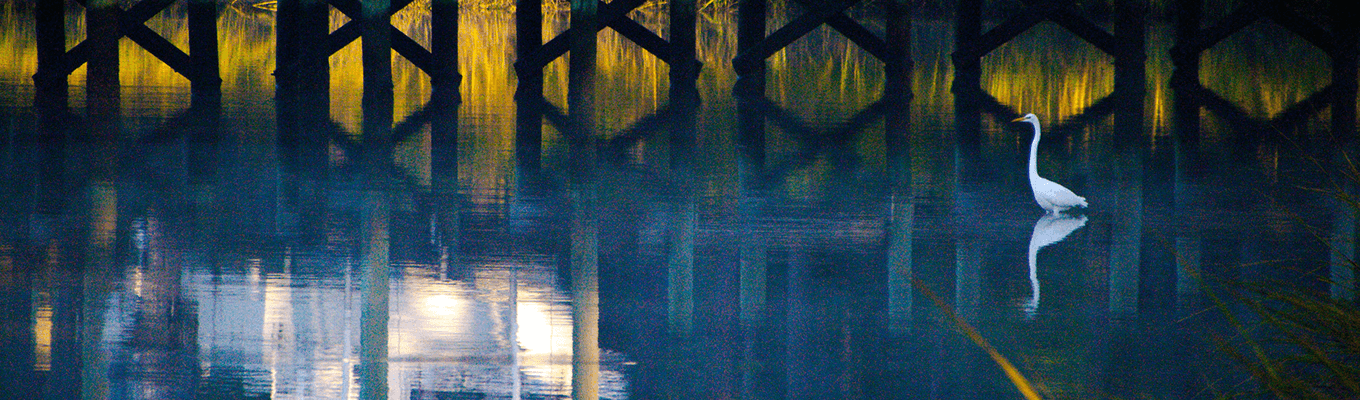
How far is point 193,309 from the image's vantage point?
18.4ft

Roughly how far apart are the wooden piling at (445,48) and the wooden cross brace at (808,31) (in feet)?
12.2

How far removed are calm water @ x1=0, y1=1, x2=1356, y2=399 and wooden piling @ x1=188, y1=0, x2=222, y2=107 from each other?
212 centimetres

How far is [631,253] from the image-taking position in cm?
691

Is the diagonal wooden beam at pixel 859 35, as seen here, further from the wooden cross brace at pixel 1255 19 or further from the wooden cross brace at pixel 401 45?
the wooden cross brace at pixel 401 45

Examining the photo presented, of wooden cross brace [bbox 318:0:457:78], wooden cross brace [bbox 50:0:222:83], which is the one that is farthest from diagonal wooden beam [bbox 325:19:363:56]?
wooden cross brace [bbox 50:0:222:83]

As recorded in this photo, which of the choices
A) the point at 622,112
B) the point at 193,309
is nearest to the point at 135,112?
the point at 622,112

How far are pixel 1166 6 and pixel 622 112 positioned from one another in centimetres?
2546

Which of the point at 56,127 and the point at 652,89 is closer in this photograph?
the point at 56,127

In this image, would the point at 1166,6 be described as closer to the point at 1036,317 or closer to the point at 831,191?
the point at 831,191

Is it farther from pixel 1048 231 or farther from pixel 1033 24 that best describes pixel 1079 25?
pixel 1048 231

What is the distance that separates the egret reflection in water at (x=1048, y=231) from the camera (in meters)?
6.58

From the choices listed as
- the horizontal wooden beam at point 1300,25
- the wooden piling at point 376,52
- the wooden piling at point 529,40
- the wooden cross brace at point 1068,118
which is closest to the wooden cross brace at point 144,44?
the wooden piling at point 376,52

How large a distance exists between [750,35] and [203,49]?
680 cm

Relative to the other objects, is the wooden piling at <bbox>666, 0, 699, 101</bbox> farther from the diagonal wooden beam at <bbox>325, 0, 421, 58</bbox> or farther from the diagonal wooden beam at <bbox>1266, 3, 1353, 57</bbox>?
the diagonal wooden beam at <bbox>1266, 3, 1353, 57</bbox>
